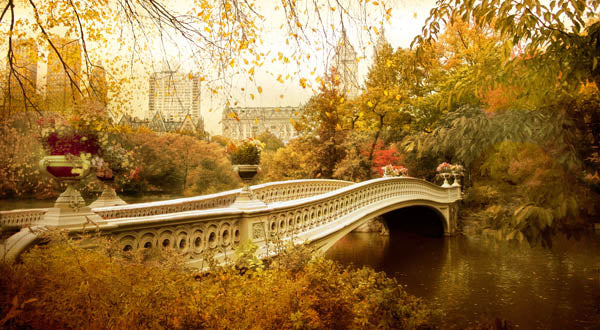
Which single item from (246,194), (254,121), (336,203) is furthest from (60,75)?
(336,203)

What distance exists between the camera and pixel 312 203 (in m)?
5.11

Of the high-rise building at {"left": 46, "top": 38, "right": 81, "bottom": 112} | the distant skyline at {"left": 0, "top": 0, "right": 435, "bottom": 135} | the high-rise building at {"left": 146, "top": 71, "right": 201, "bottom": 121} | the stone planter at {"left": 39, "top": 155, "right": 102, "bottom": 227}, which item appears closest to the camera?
the stone planter at {"left": 39, "top": 155, "right": 102, "bottom": 227}

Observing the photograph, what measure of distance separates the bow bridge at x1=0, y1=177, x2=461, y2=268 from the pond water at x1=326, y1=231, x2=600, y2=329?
1.75 meters

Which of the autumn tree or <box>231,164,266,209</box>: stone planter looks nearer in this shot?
the autumn tree

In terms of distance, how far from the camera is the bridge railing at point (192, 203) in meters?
3.61

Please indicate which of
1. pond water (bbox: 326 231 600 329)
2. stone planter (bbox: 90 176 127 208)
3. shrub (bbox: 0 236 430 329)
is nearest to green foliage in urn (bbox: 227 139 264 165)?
shrub (bbox: 0 236 430 329)

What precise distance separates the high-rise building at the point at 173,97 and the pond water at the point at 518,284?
15.4 ft

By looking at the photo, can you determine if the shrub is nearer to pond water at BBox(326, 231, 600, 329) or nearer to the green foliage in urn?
the green foliage in urn

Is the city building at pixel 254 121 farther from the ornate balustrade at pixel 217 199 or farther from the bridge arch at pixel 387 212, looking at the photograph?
the bridge arch at pixel 387 212

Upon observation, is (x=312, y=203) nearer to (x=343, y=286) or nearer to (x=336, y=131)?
(x=343, y=286)

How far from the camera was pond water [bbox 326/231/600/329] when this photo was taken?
391 centimetres

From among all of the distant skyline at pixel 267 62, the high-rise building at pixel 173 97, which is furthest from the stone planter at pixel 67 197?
the high-rise building at pixel 173 97

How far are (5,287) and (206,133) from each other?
492cm

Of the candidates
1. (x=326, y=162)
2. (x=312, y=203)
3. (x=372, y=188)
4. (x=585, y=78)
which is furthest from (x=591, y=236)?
(x=326, y=162)
